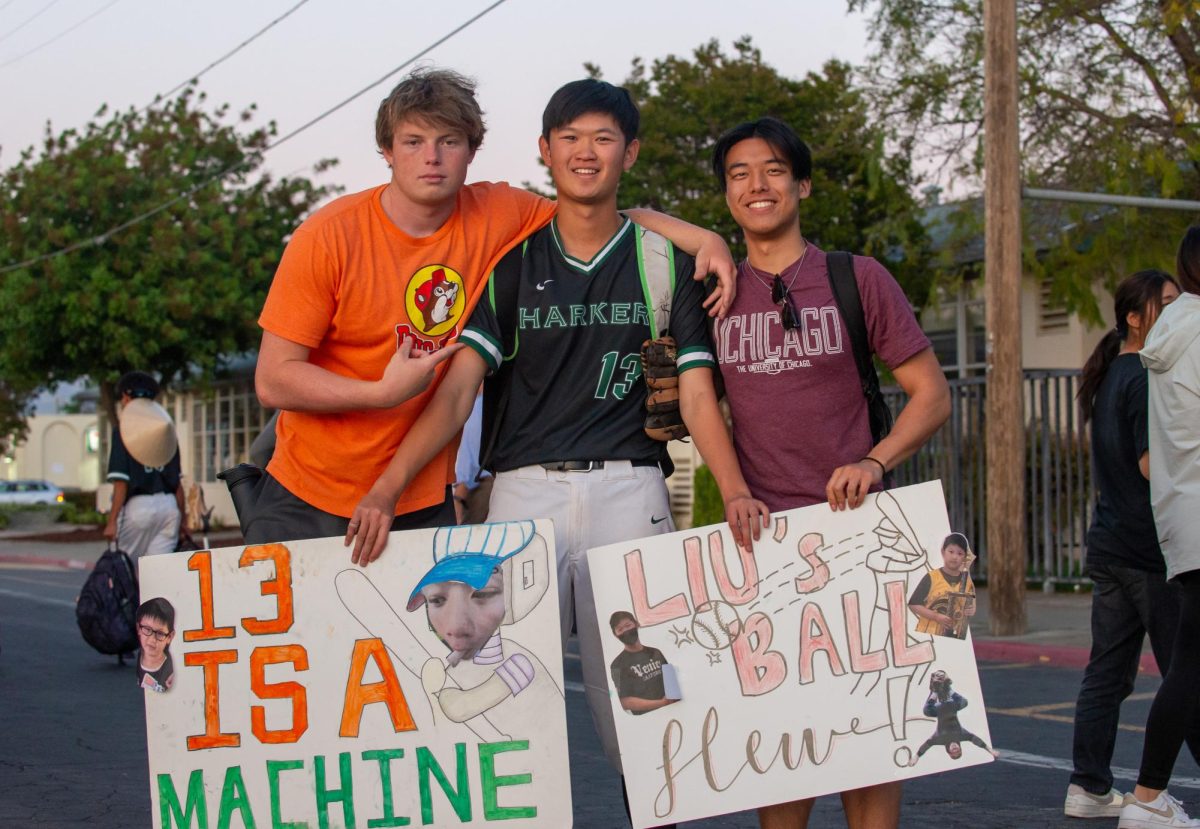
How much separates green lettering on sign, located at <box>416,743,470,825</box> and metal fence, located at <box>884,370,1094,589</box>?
11236 mm

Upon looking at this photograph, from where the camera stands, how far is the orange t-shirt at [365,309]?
153 inches

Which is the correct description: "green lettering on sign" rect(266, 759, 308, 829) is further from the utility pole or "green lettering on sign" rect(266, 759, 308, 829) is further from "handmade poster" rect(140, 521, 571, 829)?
the utility pole

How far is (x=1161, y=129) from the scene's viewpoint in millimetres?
15977

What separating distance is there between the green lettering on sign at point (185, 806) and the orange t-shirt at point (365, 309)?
79 cm

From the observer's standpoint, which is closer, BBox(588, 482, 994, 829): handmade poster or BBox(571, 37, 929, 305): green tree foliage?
BBox(588, 482, 994, 829): handmade poster

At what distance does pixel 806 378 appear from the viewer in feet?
12.8

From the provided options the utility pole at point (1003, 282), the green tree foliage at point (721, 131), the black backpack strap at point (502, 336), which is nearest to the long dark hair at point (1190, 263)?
the black backpack strap at point (502, 336)

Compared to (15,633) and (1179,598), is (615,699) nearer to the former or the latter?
(1179,598)

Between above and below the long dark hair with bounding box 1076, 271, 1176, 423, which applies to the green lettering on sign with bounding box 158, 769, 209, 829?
below

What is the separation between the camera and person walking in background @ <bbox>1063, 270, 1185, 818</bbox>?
5199 millimetres

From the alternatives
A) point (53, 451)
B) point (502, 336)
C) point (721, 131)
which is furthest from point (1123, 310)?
point (53, 451)

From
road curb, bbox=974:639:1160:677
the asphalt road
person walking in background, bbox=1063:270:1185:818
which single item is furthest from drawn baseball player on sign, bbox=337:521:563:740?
road curb, bbox=974:639:1160:677

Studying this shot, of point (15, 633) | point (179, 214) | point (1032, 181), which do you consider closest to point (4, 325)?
point (179, 214)

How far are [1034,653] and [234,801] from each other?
8.12 metres
